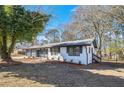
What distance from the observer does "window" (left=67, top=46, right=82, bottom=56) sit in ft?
56.1

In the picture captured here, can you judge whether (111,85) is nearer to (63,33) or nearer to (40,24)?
(40,24)

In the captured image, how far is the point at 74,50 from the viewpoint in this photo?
1762 centimetres

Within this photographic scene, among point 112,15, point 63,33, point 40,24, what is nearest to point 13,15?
point 40,24

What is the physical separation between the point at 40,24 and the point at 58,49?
3808mm

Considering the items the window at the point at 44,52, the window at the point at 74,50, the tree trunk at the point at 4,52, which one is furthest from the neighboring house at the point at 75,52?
the tree trunk at the point at 4,52

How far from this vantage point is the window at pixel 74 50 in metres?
17.1

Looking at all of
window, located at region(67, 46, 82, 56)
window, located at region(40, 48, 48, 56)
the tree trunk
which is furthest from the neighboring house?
the tree trunk

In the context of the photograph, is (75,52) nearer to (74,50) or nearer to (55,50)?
(74,50)

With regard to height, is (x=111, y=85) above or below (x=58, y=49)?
below

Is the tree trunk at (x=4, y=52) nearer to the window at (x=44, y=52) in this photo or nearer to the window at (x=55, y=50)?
the window at (x=55, y=50)

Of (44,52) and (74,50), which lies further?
(44,52)

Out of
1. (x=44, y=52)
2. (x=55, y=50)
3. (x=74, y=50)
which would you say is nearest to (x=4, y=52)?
(x=55, y=50)

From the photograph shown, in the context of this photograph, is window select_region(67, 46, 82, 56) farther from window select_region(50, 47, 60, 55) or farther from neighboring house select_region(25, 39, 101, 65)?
window select_region(50, 47, 60, 55)

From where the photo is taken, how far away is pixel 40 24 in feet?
55.8
